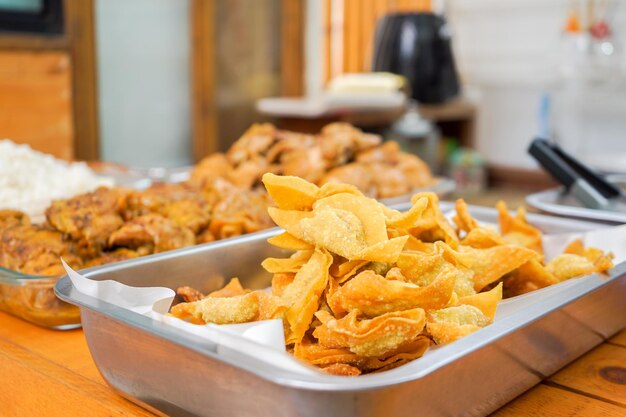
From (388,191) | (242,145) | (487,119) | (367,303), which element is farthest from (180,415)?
(487,119)

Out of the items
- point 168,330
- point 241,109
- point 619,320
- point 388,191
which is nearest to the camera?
point 168,330

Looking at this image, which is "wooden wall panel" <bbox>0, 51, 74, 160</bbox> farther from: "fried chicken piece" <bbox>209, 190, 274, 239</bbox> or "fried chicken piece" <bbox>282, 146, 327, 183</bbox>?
"fried chicken piece" <bbox>209, 190, 274, 239</bbox>

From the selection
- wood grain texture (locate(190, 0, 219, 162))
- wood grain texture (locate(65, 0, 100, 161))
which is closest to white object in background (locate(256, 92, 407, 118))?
wood grain texture (locate(190, 0, 219, 162))

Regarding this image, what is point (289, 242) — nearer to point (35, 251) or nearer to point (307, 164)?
point (35, 251)

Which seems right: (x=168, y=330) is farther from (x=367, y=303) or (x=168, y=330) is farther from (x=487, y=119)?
(x=487, y=119)

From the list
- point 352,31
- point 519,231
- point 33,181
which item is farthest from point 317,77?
point 519,231

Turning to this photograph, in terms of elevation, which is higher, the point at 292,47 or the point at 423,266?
the point at 292,47
